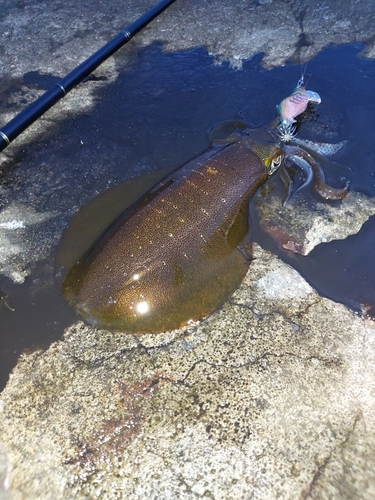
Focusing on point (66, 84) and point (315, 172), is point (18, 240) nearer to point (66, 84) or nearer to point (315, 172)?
point (66, 84)

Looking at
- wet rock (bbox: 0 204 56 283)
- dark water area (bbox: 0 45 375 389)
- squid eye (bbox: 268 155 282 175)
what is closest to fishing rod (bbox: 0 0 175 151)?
dark water area (bbox: 0 45 375 389)

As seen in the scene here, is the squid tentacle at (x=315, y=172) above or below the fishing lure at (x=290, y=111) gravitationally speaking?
below

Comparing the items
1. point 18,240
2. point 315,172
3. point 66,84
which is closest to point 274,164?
point 315,172

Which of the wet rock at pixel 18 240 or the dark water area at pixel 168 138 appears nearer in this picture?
the dark water area at pixel 168 138

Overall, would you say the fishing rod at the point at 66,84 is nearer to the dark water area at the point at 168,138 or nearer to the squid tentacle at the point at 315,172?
the dark water area at the point at 168,138

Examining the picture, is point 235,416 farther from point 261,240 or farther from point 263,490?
point 261,240

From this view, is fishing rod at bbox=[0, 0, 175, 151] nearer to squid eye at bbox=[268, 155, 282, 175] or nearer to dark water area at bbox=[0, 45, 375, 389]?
dark water area at bbox=[0, 45, 375, 389]

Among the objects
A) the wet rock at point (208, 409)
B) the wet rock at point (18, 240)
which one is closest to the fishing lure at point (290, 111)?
the wet rock at point (208, 409)
